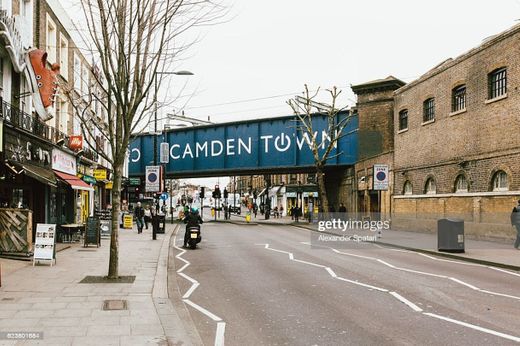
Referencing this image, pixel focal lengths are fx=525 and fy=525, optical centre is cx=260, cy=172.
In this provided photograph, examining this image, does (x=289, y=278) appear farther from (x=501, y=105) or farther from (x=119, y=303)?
(x=501, y=105)

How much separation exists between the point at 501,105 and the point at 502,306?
15302mm

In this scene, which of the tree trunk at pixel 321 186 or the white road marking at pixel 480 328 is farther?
the tree trunk at pixel 321 186

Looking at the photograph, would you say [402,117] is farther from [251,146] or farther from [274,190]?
[274,190]

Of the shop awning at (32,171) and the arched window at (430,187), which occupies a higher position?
the shop awning at (32,171)

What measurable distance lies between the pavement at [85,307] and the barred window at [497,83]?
55.0 feet

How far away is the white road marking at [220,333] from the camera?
6750 mm

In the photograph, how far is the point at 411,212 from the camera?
30.3 m

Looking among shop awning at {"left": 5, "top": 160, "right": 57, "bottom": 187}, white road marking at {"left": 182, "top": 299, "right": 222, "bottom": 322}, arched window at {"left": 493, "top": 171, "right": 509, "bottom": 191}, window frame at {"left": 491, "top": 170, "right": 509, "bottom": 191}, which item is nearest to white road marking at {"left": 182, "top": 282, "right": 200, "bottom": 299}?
white road marking at {"left": 182, "top": 299, "right": 222, "bottom": 322}

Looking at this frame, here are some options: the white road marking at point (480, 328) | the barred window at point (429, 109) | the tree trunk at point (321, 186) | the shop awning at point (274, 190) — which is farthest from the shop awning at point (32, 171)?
the shop awning at point (274, 190)

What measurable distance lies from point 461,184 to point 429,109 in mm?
5727

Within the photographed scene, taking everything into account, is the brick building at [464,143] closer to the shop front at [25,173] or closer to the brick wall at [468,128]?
the brick wall at [468,128]

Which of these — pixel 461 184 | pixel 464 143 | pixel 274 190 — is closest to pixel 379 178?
pixel 461 184

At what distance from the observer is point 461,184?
25484 mm

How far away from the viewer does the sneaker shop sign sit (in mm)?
39469
